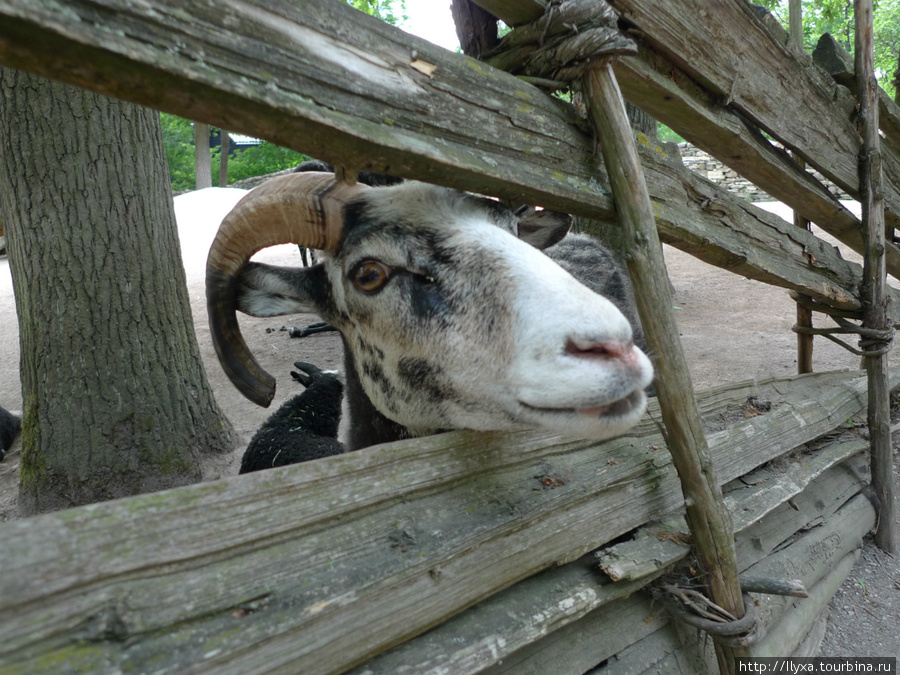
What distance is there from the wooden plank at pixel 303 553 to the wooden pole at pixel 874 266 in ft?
9.80

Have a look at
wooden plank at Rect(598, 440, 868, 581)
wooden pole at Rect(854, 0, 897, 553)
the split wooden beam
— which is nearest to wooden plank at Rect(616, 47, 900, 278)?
the split wooden beam

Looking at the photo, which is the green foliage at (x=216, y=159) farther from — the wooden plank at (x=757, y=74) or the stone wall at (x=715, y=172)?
the wooden plank at (x=757, y=74)

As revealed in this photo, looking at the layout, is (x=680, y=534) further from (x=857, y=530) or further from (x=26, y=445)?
(x=26, y=445)

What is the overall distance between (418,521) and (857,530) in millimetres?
3889

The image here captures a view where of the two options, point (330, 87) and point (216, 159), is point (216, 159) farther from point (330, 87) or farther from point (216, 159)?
point (330, 87)

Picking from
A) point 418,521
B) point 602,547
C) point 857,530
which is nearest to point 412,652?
point 418,521

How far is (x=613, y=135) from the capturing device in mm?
2348

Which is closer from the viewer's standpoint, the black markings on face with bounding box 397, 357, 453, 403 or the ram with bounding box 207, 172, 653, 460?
the ram with bounding box 207, 172, 653, 460

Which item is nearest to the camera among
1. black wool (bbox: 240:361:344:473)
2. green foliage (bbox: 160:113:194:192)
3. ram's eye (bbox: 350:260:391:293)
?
ram's eye (bbox: 350:260:391:293)

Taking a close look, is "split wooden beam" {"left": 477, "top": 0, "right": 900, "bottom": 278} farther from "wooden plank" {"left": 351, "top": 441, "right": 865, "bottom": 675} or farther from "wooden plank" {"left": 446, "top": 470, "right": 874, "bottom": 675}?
"wooden plank" {"left": 446, "top": 470, "right": 874, "bottom": 675}

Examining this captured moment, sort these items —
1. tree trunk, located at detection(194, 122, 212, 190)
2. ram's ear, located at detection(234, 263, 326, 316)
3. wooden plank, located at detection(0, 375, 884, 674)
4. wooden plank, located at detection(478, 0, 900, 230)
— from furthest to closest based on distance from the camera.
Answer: tree trunk, located at detection(194, 122, 212, 190) → ram's ear, located at detection(234, 263, 326, 316) → wooden plank, located at detection(478, 0, 900, 230) → wooden plank, located at detection(0, 375, 884, 674)

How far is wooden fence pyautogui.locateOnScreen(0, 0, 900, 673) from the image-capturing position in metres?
1.30

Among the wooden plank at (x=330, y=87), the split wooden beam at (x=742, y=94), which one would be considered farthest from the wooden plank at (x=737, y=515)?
the split wooden beam at (x=742, y=94)

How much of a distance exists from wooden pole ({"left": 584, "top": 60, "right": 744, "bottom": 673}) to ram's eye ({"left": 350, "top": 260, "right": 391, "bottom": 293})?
0.98 metres
